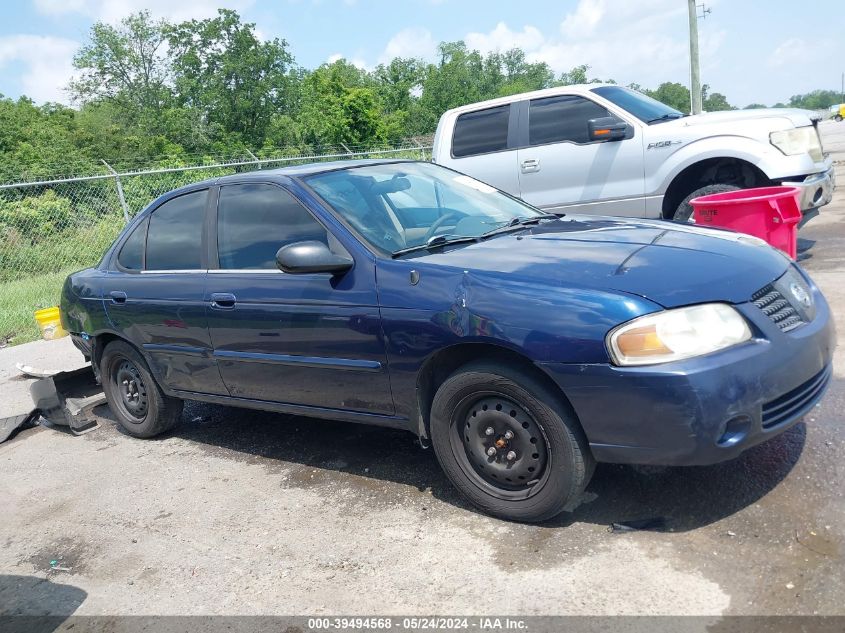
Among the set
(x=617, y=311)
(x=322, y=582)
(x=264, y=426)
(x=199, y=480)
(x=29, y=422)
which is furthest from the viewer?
(x=29, y=422)

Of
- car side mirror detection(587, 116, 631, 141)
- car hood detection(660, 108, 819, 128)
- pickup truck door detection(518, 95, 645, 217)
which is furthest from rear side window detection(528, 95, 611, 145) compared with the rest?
car hood detection(660, 108, 819, 128)

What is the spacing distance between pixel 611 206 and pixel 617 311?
17.1ft

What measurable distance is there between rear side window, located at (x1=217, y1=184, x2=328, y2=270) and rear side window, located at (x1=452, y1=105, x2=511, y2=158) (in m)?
4.56

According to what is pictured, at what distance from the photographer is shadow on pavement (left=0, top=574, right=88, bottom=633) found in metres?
3.20

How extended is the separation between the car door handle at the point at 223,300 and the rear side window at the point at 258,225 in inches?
7.1

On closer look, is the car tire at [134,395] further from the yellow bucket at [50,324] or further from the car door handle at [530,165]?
the car door handle at [530,165]

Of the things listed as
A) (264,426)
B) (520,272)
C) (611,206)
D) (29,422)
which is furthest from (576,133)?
(29,422)

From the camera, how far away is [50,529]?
4.16m

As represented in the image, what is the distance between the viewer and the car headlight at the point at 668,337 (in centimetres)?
290

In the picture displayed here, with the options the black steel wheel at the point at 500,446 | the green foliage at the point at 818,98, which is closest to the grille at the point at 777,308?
the black steel wheel at the point at 500,446

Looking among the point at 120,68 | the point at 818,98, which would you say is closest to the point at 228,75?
the point at 120,68

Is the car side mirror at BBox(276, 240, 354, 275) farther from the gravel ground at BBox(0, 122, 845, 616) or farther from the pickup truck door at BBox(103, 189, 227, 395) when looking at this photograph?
the gravel ground at BBox(0, 122, 845, 616)

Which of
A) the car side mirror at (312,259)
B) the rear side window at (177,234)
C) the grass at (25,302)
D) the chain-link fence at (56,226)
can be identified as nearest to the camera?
the car side mirror at (312,259)

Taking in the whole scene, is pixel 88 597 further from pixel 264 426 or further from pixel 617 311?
pixel 617 311
